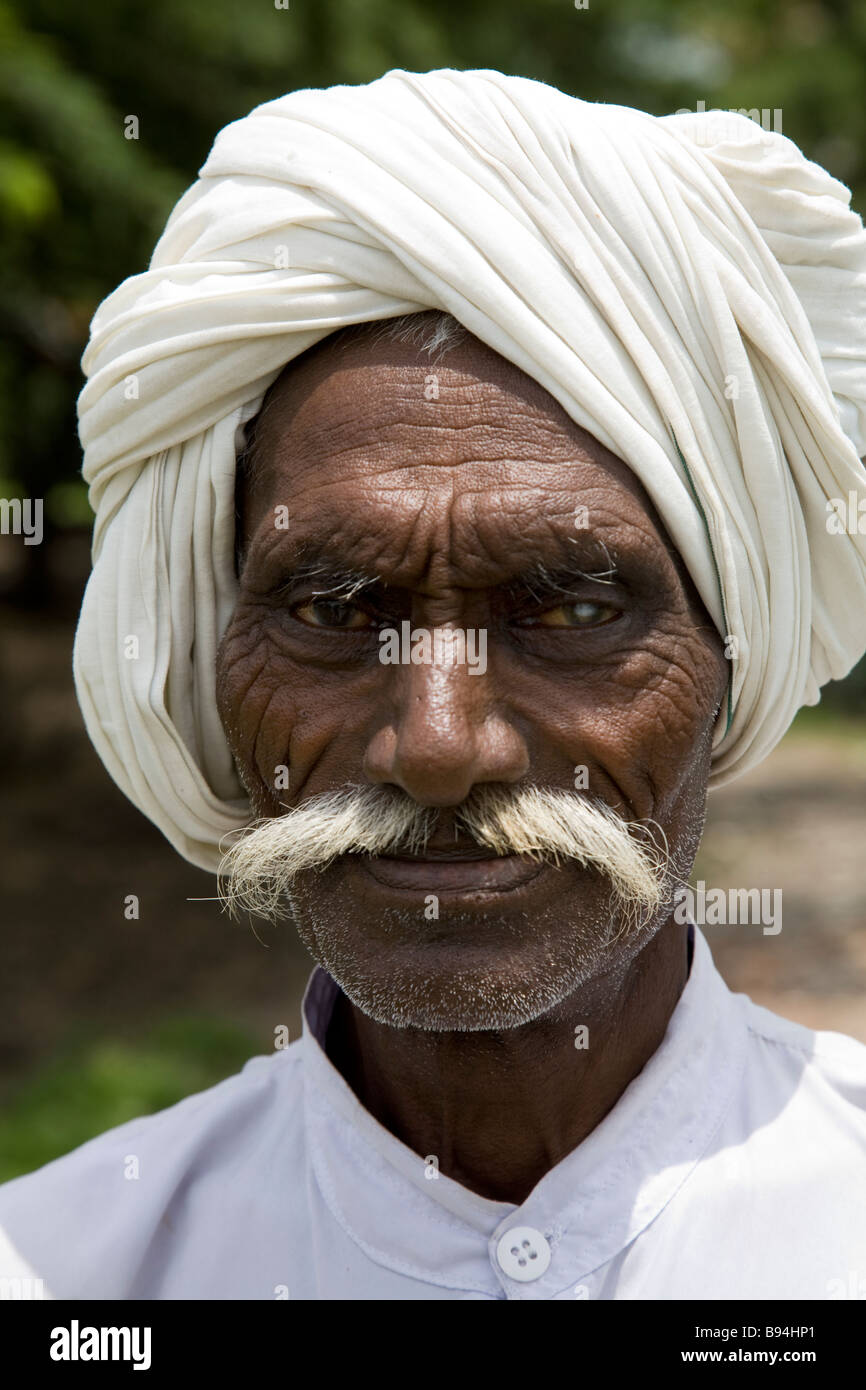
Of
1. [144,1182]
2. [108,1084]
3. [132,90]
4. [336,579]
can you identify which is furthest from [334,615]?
[132,90]

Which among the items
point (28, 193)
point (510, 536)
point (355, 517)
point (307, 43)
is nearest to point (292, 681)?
point (355, 517)

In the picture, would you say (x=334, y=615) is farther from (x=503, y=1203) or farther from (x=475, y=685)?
(x=503, y=1203)

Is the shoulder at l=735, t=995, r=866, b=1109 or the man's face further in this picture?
the shoulder at l=735, t=995, r=866, b=1109

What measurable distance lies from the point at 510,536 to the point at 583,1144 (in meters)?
1.01

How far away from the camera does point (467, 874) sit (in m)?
2.16

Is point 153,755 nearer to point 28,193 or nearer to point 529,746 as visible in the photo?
point 529,746

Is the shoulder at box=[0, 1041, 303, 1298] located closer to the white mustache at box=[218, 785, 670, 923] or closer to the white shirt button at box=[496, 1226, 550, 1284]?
the white shirt button at box=[496, 1226, 550, 1284]

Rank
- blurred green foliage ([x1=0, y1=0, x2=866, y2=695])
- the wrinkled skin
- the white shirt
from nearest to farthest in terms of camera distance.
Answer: the wrinkled skin
the white shirt
blurred green foliage ([x1=0, y1=0, x2=866, y2=695])

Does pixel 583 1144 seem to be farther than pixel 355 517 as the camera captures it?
Yes

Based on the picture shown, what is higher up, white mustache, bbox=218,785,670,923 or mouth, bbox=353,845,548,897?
white mustache, bbox=218,785,670,923

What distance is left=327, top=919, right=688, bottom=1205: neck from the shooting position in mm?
2377

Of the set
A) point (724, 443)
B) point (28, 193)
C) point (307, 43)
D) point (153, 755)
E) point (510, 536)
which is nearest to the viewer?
point (510, 536)

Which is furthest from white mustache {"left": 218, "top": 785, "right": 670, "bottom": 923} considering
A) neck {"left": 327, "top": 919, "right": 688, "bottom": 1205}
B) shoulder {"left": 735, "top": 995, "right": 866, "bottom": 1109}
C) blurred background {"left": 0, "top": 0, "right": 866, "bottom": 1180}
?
blurred background {"left": 0, "top": 0, "right": 866, "bottom": 1180}

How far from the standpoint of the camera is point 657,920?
2.35 metres
